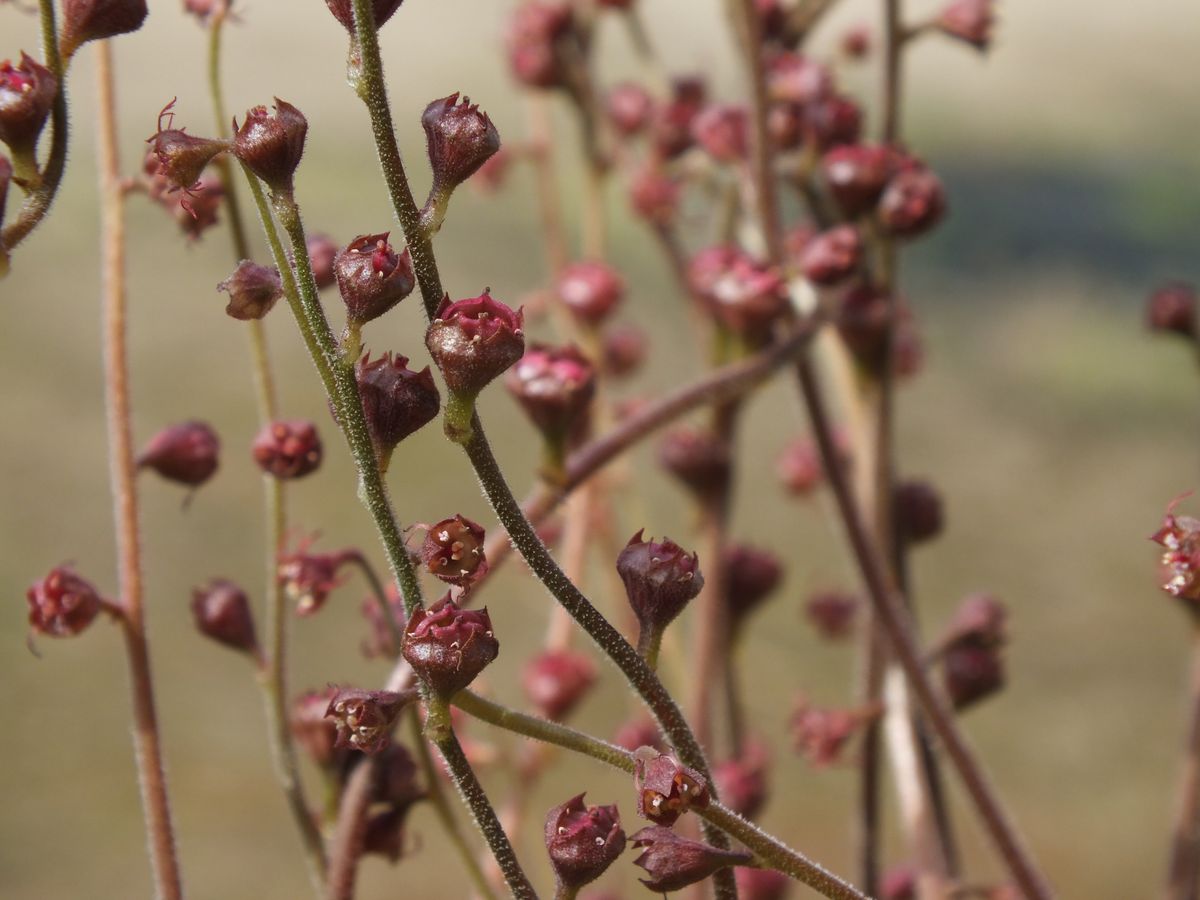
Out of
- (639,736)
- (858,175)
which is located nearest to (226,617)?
(639,736)

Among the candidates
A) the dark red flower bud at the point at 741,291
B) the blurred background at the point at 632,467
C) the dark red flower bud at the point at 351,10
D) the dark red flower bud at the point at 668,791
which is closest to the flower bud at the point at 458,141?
the dark red flower bud at the point at 351,10

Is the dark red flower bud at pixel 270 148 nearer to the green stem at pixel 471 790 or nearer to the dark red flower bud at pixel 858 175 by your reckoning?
the green stem at pixel 471 790

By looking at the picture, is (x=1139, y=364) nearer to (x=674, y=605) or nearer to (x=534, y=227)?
(x=534, y=227)

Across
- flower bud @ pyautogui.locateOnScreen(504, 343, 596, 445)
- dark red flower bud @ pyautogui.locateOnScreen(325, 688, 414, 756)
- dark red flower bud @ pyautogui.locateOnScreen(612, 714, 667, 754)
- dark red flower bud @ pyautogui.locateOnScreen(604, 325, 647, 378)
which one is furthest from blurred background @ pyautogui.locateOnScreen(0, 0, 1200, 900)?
dark red flower bud @ pyautogui.locateOnScreen(325, 688, 414, 756)

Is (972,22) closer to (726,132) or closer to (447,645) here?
(726,132)

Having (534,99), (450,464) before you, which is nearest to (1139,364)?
(450,464)

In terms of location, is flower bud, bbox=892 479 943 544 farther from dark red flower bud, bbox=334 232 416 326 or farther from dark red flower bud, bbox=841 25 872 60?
dark red flower bud, bbox=334 232 416 326
